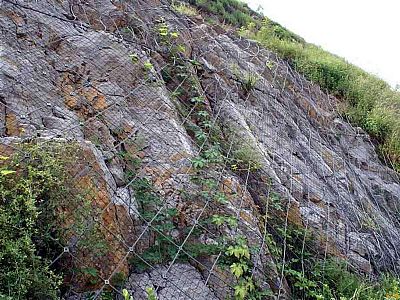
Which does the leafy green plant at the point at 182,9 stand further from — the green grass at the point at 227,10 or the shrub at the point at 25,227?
the shrub at the point at 25,227

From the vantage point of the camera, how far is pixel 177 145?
2.92 m

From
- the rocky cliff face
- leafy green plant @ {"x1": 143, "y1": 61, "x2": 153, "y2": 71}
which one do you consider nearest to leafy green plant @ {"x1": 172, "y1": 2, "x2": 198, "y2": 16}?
the rocky cliff face

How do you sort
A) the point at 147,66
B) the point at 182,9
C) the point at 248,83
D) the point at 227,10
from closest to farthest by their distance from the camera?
the point at 147,66 → the point at 248,83 → the point at 182,9 → the point at 227,10

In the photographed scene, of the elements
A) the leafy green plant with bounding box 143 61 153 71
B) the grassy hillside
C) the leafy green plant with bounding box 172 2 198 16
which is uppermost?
the grassy hillside

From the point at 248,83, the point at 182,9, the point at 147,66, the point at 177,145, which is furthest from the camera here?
the point at 182,9

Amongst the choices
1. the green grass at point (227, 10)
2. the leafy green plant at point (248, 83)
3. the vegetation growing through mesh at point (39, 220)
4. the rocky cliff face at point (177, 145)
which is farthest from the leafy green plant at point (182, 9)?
the vegetation growing through mesh at point (39, 220)

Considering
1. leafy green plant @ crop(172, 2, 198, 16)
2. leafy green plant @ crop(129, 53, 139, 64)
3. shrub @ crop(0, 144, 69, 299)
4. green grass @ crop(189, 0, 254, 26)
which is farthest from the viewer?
green grass @ crop(189, 0, 254, 26)

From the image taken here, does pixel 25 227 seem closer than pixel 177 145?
Yes

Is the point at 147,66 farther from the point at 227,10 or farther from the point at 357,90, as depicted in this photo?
the point at 227,10

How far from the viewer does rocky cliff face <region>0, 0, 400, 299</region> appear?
2.29m

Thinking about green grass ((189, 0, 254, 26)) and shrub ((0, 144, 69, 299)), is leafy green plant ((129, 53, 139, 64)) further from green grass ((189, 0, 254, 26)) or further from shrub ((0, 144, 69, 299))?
green grass ((189, 0, 254, 26))

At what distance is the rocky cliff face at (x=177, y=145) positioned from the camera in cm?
229

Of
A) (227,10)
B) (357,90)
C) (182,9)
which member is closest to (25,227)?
(182,9)

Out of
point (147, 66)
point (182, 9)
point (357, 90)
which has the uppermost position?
point (357, 90)
